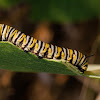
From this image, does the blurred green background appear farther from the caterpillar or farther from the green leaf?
the green leaf

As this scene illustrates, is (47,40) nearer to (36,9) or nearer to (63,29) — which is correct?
(63,29)

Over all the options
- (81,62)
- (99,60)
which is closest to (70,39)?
(99,60)

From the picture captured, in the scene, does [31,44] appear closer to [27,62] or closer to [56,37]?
[27,62]

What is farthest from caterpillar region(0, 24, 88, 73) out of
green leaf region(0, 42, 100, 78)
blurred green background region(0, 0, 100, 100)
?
blurred green background region(0, 0, 100, 100)

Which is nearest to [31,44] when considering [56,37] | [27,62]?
[27,62]

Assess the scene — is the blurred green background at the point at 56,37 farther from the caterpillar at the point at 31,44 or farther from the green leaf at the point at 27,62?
the green leaf at the point at 27,62

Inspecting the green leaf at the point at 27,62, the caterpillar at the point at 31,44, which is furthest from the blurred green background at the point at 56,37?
the green leaf at the point at 27,62
